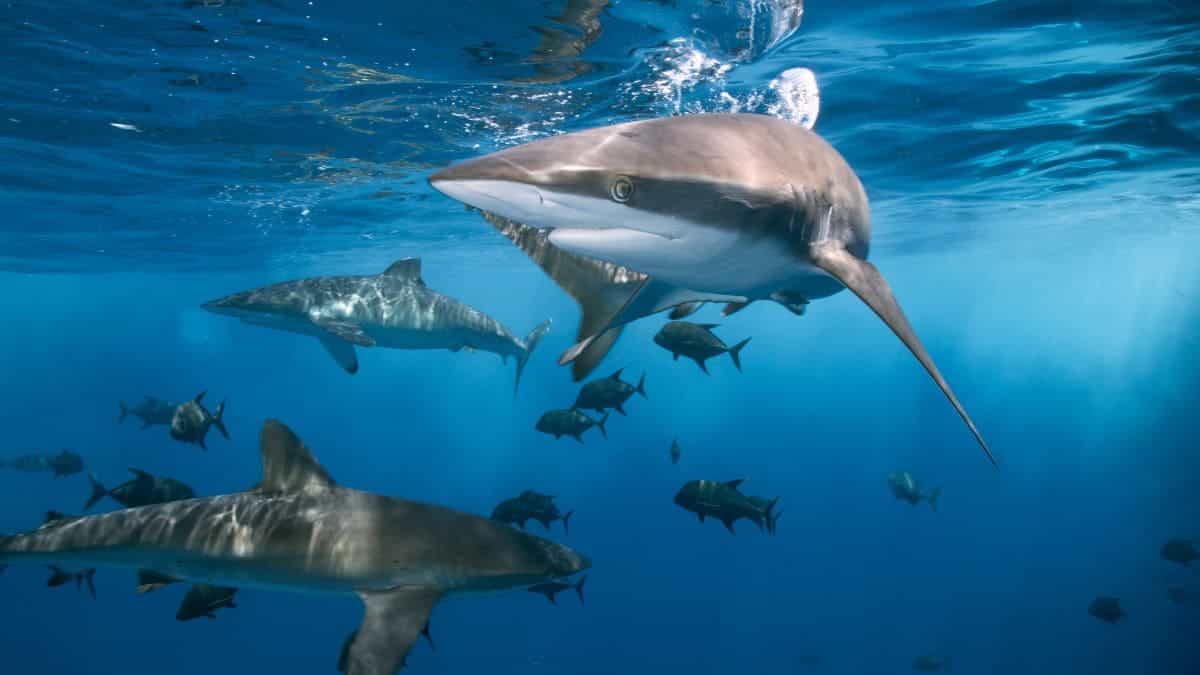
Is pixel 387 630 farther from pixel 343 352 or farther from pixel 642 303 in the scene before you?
pixel 343 352

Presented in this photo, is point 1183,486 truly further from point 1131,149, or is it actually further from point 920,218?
point 1131,149

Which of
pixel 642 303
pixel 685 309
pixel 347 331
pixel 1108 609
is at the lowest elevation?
pixel 1108 609

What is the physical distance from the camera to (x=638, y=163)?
2283mm

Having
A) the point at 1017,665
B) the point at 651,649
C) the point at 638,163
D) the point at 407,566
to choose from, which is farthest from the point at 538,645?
the point at 638,163

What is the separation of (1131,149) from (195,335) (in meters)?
165

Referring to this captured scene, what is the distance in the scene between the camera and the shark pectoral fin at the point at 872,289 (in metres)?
2.63

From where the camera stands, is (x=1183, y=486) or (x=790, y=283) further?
(x=1183, y=486)

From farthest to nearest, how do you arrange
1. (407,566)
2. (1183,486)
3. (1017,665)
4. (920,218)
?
(1183,486) → (920,218) → (1017,665) → (407,566)

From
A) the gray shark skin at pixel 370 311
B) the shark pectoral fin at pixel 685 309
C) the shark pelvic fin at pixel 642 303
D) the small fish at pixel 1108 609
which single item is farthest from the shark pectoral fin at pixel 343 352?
the small fish at pixel 1108 609

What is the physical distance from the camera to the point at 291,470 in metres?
4.57

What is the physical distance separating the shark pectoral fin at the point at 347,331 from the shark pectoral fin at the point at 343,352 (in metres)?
0.96

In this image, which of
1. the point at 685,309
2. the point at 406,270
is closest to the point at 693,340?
the point at 685,309

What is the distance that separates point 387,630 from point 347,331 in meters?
6.49

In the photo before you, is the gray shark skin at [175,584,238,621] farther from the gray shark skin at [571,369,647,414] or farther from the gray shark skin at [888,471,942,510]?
the gray shark skin at [888,471,942,510]
